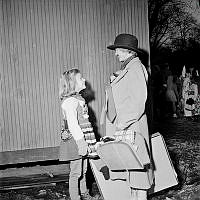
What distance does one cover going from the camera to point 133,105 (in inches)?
154

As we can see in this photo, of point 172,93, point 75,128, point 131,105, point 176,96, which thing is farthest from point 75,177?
point 176,96

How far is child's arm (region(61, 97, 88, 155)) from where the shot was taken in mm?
4609

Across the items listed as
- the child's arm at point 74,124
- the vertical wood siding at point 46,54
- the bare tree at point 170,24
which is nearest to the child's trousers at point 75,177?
the child's arm at point 74,124

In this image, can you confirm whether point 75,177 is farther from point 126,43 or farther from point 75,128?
point 126,43

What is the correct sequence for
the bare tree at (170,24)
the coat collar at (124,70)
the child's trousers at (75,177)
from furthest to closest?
the bare tree at (170,24) → the child's trousers at (75,177) → the coat collar at (124,70)

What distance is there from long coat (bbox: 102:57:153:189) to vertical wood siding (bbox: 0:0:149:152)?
2403mm

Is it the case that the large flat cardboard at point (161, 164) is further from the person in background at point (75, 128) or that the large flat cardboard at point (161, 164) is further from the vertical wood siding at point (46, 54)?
the vertical wood siding at point (46, 54)

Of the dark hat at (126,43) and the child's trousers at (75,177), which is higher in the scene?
the dark hat at (126,43)

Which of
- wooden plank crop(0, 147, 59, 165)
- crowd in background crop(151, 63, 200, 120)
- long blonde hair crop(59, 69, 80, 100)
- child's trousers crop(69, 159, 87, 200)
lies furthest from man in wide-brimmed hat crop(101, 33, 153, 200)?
crowd in background crop(151, 63, 200, 120)

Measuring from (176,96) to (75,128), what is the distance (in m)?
10.8

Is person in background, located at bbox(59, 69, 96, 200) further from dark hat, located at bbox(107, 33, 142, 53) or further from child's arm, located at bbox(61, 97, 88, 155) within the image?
dark hat, located at bbox(107, 33, 142, 53)

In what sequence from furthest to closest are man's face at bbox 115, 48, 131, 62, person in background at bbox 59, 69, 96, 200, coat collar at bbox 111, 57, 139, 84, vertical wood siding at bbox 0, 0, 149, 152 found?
vertical wood siding at bbox 0, 0, 149, 152 → person in background at bbox 59, 69, 96, 200 → man's face at bbox 115, 48, 131, 62 → coat collar at bbox 111, 57, 139, 84

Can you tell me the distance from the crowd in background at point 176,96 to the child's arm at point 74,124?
979cm

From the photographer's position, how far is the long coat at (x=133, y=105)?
12.9ft
